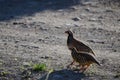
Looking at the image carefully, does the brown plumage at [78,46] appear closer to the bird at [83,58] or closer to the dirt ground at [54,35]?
the dirt ground at [54,35]

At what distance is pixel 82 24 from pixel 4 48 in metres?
3.54

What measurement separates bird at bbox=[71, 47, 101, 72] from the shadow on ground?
6.02 m

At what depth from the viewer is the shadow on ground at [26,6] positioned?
15.9m

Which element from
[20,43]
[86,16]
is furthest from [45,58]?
[86,16]

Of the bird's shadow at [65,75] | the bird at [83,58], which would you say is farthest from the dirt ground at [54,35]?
the bird at [83,58]

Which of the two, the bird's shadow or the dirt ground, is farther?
the dirt ground

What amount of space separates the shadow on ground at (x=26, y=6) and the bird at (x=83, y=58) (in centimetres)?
602

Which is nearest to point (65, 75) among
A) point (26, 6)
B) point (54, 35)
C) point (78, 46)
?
point (78, 46)

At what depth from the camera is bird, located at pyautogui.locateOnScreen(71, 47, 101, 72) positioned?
937 cm

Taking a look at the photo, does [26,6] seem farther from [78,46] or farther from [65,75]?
[65,75]

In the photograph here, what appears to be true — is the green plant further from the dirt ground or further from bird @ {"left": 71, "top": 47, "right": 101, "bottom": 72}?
bird @ {"left": 71, "top": 47, "right": 101, "bottom": 72}

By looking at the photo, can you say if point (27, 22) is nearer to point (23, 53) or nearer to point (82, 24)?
point (82, 24)

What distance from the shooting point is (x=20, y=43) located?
12164 millimetres

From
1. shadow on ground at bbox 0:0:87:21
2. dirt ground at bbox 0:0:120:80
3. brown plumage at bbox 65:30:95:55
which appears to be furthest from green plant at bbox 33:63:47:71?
shadow on ground at bbox 0:0:87:21
